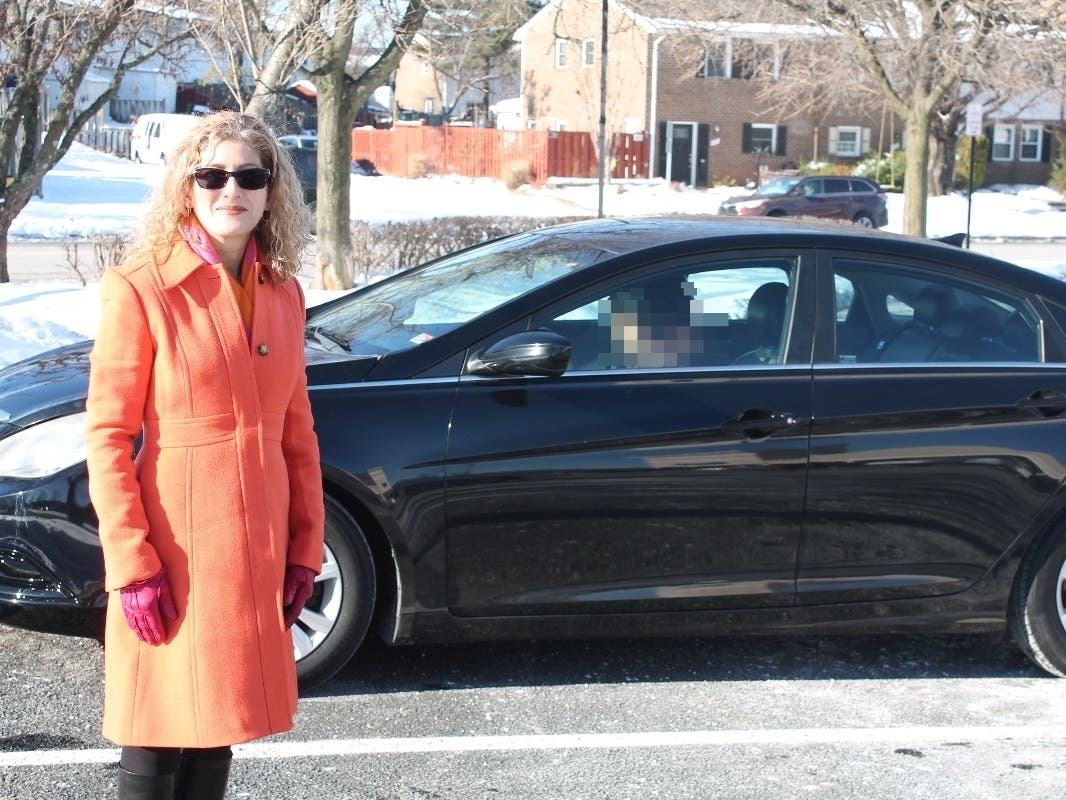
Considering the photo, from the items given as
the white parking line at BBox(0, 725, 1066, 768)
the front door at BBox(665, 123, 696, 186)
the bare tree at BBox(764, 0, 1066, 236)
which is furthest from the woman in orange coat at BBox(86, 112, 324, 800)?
the front door at BBox(665, 123, 696, 186)

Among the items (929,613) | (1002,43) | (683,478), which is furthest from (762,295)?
(1002,43)

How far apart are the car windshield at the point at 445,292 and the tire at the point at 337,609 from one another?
702mm

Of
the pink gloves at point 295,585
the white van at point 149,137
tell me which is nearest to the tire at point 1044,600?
the pink gloves at point 295,585

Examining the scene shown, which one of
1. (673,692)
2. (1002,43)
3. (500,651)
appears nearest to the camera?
(673,692)

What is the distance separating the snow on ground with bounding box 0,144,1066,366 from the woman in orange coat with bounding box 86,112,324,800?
58.3 ft

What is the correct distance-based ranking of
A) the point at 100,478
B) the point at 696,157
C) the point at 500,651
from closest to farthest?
1. the point at 100,478
2. the point at 500,651
3. the point at 696,157

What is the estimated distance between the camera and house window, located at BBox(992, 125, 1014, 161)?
5162 centimetres

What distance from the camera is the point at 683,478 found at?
456cm

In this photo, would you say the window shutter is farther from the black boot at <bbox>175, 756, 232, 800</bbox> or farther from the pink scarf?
the black boot at <bbox>175, 756, 232, 800</bbox>

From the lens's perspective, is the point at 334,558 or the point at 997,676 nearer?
the point at 334,558

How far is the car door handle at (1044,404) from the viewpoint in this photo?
4859mm

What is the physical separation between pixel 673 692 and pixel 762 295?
4.66 ft

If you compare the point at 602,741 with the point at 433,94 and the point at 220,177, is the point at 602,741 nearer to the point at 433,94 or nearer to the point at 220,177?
the point at 220,177

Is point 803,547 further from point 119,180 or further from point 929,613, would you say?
point 119,180
